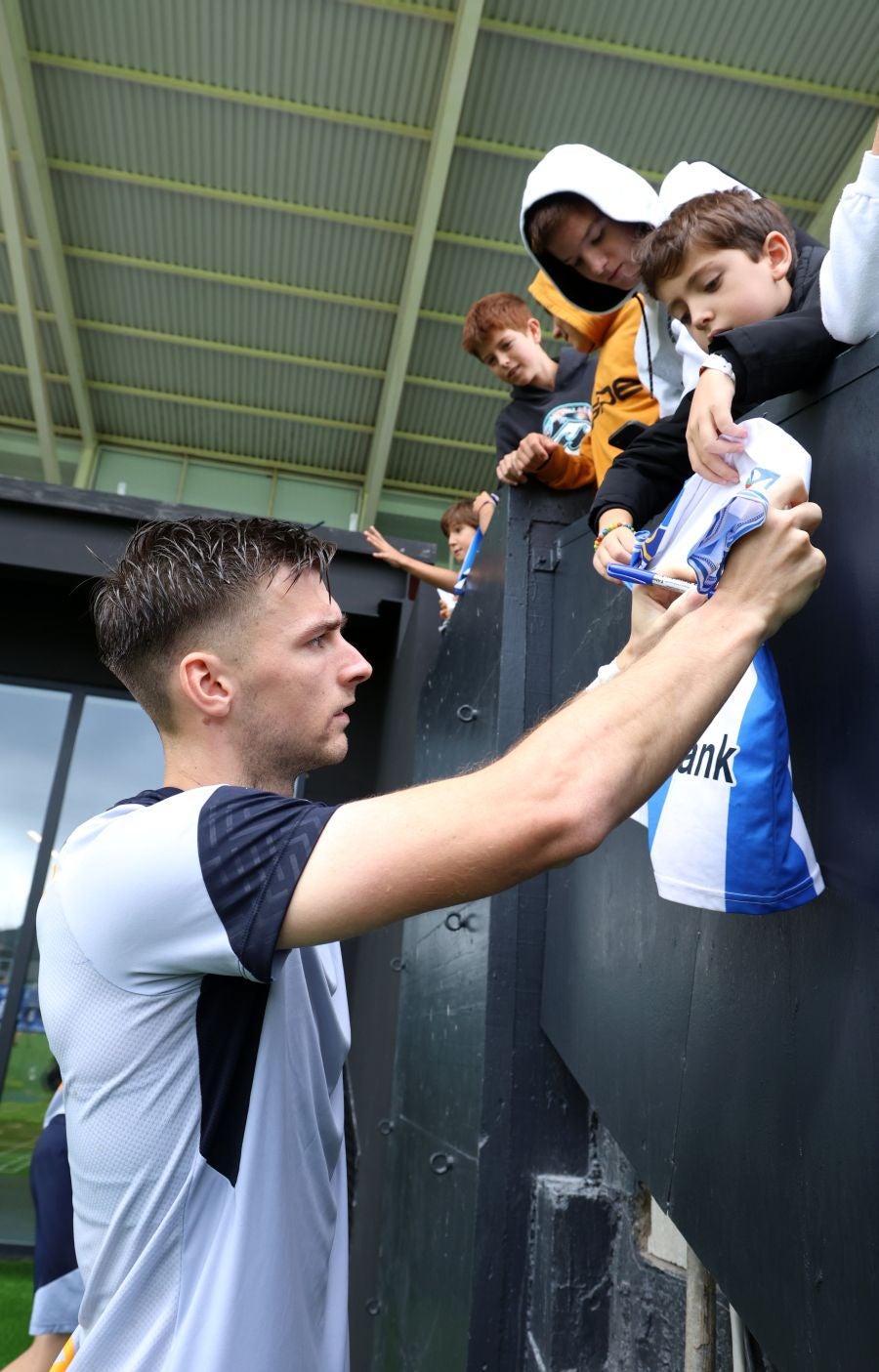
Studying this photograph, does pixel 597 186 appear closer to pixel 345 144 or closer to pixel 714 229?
pixel 714 229

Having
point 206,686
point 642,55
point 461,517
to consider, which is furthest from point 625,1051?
point 642,55

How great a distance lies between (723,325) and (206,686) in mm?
929

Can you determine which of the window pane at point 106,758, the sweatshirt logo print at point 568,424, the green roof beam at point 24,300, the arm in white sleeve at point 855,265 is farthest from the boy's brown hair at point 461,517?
the green roof beam at point 24,300

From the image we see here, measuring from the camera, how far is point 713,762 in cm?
121

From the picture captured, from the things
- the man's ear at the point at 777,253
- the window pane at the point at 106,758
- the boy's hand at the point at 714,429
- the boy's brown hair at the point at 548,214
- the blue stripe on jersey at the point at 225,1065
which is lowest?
the blue stripe on jersey at the point at 225,1065

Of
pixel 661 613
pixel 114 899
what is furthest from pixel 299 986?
pixel 661 613

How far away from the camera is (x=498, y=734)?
258cm

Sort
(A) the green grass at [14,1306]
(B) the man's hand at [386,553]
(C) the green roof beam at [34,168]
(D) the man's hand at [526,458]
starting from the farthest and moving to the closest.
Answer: (C) the green roof beam at [34,168] → (A) the green grass at [14,1306] → (B) the man's hand at [386,553] → (D) the man's hand at [526,458]

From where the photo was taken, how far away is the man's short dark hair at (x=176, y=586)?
1.61 metres

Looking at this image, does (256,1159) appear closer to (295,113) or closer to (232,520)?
(232,520)

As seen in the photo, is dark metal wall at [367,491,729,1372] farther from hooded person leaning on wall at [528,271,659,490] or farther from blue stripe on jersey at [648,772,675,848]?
blue stripe on jersey at [648,772,675,848]

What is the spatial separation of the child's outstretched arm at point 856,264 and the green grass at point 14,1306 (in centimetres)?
542

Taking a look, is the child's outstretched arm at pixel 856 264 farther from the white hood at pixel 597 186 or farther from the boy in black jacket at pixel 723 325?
the white hood at pixel 597 186

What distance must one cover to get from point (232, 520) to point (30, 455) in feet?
37.3
